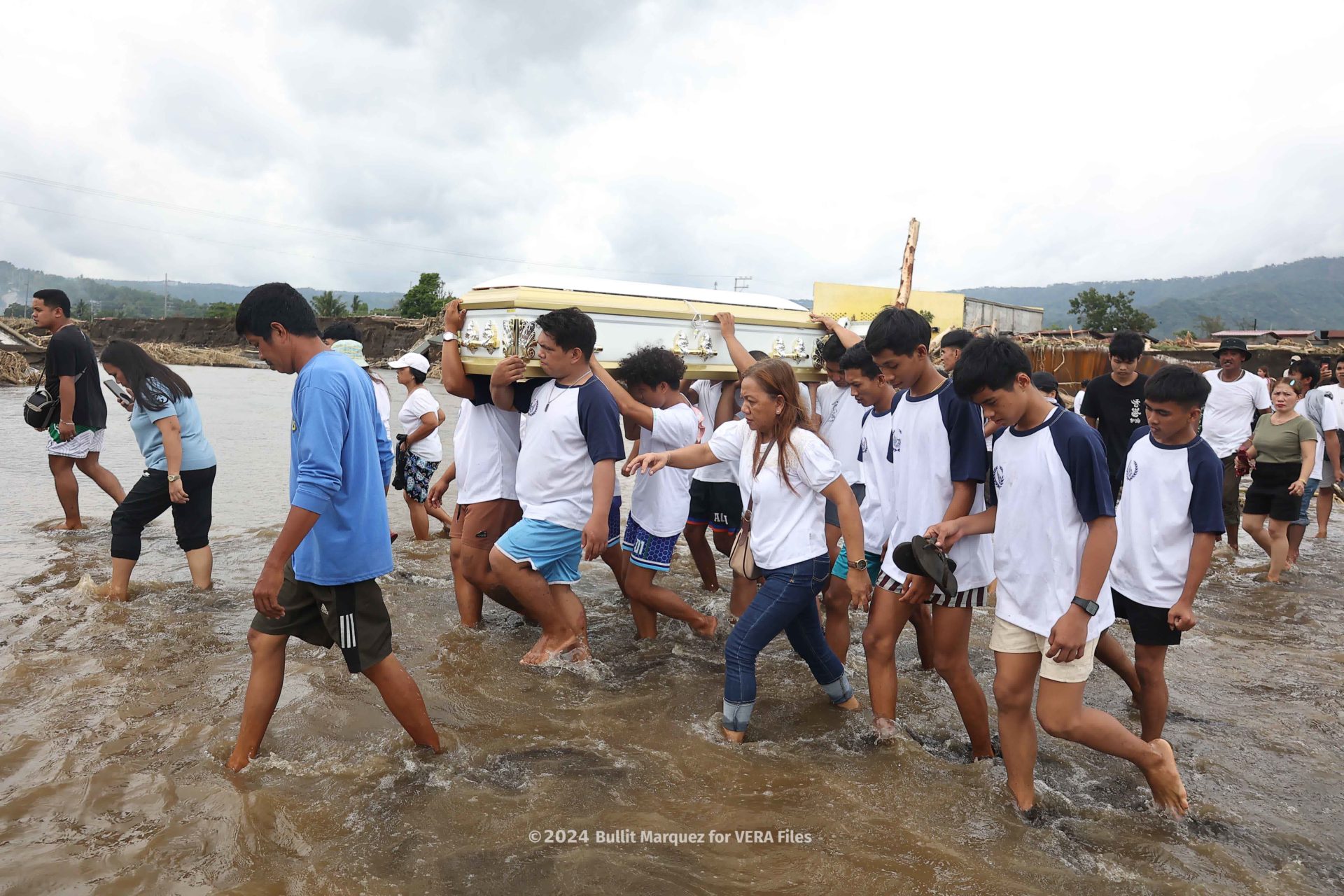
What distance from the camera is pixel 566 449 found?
4391 millimetres

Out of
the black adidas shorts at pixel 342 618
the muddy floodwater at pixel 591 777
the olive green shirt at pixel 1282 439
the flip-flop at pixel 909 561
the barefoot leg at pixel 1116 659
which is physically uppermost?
the olive green shirt at pixel 1282 439

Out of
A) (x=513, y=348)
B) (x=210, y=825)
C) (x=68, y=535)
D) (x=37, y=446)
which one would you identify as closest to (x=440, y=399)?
(x=37, y=446)

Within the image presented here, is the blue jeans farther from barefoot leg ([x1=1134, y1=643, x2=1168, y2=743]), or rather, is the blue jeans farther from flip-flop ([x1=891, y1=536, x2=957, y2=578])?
barefoot leg ([x1=1134, y1=643, x2=1168, y2=743])

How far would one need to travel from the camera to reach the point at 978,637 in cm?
553

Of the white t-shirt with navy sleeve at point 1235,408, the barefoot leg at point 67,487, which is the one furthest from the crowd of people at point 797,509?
the white t-shirt with navy sleeve at point 1235,408

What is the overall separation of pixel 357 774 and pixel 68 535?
17.7 ft

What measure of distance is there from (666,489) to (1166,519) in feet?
7.87

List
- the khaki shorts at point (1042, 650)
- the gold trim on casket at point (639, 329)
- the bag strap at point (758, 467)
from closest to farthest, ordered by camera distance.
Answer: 1. the khaki shorts at point (1042, 650)
2. the bag strap at point (758, 467)
3. the gold trim on casket at point (639, 329)

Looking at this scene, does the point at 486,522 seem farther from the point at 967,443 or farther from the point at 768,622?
the point at 967,443

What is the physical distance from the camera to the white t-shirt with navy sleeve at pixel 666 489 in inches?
188

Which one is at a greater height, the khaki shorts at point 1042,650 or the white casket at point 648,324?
the white casket at point 648,324

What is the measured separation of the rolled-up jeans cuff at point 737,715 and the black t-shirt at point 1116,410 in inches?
124

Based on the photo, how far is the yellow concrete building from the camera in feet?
136

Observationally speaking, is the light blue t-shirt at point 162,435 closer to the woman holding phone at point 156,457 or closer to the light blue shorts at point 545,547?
the woman holding phone at point 156,457
